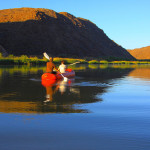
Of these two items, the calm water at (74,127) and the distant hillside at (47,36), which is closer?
the calm water at (74,127)

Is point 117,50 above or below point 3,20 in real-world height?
below

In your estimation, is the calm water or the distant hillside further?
the distant hillside

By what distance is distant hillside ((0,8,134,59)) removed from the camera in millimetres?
137625

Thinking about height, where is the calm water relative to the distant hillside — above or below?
below

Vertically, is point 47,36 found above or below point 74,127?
above

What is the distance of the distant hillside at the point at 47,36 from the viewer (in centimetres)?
13762

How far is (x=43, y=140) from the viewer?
612cm

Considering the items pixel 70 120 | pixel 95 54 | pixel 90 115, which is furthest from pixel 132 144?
pixel 95 54

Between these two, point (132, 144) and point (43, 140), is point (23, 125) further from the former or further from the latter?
point (132, 144)

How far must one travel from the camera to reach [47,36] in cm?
15000

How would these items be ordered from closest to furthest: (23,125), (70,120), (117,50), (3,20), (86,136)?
(86,136)
(23,125)
(70,120)
(3,20)
(117,50)

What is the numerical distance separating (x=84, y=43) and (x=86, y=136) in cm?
15463

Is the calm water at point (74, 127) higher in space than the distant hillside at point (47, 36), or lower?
lower

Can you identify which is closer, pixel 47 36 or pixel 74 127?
pixel 74 127
